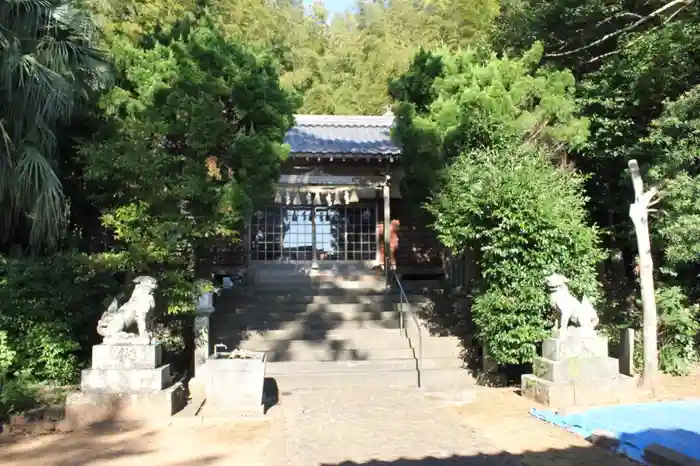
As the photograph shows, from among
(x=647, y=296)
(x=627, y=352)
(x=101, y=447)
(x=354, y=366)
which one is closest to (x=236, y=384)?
(x=101, y=447)

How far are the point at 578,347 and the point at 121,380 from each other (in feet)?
18.3

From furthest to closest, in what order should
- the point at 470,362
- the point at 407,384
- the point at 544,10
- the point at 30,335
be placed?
the point at 544,10 → the point at 470,362 → the point at 407,384 → the point at 30,335

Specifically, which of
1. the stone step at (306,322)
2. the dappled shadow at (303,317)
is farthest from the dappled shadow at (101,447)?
the stone step at (306,322)

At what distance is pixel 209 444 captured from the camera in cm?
588

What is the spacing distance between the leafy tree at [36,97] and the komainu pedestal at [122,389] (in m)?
2.42

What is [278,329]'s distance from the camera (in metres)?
10.0

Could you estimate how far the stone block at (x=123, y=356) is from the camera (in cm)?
681

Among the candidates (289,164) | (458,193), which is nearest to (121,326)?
(458,193)

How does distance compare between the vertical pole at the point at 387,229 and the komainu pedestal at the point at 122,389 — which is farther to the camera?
the vertical pole at the point at 387,229

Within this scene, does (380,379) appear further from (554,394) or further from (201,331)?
(201,331)

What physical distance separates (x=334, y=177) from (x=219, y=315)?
4.35 m

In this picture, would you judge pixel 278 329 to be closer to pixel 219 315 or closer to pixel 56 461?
pixel 219 315

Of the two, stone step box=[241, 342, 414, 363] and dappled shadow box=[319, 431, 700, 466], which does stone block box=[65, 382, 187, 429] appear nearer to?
dappled shadow box=[319, 431, 700, 466]

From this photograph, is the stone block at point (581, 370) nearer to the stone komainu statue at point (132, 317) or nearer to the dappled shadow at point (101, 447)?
the dappled shadow at point (101, 447)
